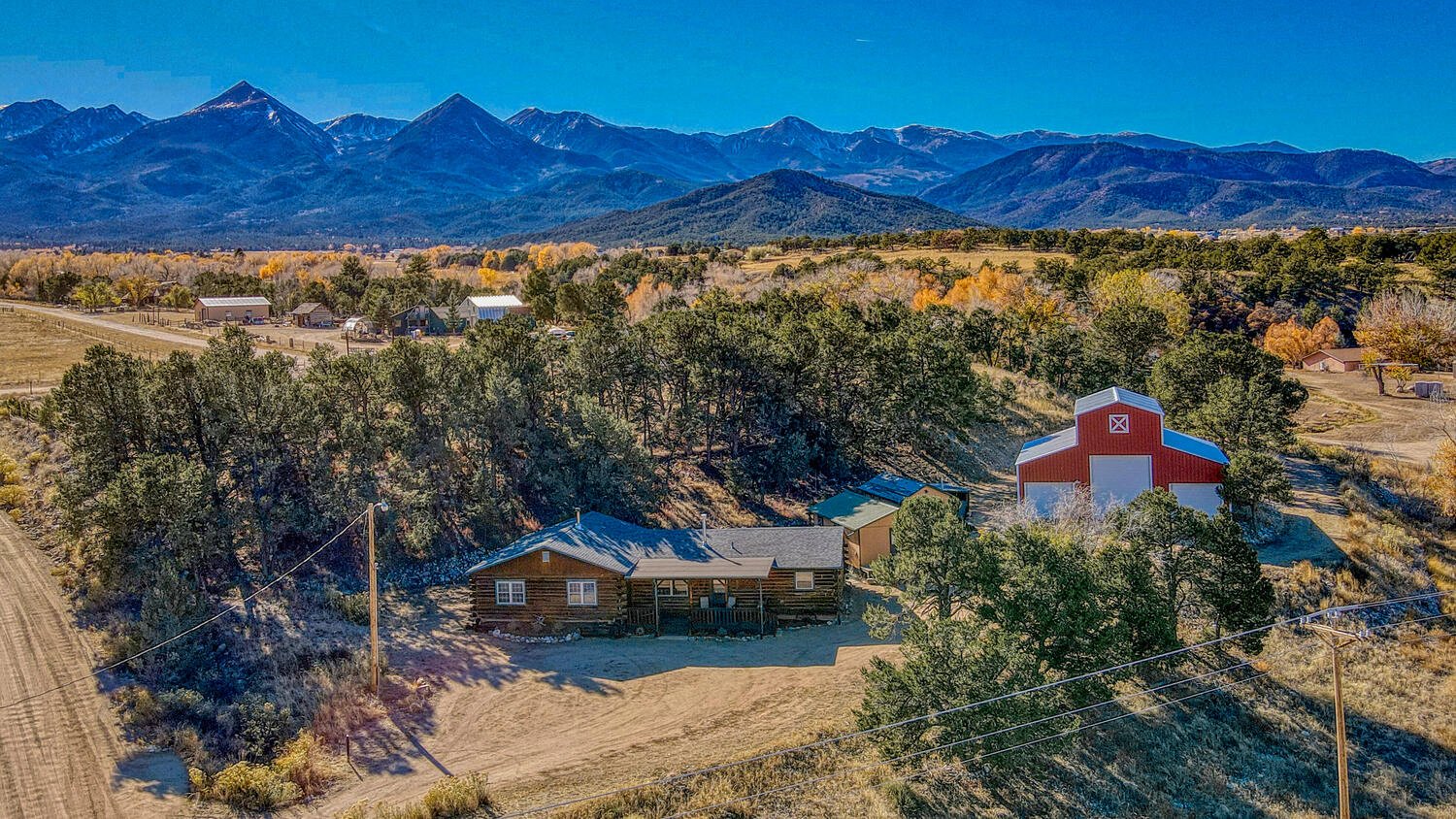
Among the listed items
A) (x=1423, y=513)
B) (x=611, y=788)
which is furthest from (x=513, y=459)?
(x=1423, y=513)

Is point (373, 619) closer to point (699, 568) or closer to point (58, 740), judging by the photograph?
point (58, 740)

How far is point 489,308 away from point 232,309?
Result: 964 inches

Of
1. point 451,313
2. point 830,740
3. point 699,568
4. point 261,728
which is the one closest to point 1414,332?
point 699,568

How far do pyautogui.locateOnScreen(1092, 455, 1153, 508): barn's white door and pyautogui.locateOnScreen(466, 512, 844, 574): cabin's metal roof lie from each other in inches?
435

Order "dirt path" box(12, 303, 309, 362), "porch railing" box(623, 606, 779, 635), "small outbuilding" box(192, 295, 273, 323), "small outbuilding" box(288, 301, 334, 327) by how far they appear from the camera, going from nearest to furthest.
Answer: "porch railing" box(623, 606, 779, 635) < "dirt path" box(12, 303, 309, 362) < "small outbuilding" box(192, 295, 273, 323) < "small outbuilding" box(288, 301, 334, 327)

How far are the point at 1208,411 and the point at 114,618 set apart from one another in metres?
38.3

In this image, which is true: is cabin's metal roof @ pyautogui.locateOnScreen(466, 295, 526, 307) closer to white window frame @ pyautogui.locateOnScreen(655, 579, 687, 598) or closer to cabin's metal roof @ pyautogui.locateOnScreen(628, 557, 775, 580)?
cabin's metal roof @ pyautogui.locateOnScreen(628, 557, 775, 580)

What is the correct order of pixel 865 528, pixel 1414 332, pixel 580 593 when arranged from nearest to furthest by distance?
1. pixel 580 593
2. pixel 865 528
3. pixel 1414 332

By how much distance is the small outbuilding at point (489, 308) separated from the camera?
244 ft

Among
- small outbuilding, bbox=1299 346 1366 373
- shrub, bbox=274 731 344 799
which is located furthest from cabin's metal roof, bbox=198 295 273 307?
small outbuilding, bbox=1299 346 1366 373

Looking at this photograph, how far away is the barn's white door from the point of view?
31.2 metres

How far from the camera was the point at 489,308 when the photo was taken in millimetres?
74750

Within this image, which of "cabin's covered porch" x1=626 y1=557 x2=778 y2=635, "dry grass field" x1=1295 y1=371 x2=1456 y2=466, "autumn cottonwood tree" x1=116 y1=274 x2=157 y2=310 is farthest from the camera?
"autumn cottonwood tree" x1=116 y1=274 x2=157 y2=310

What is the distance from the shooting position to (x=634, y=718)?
20.6 m
